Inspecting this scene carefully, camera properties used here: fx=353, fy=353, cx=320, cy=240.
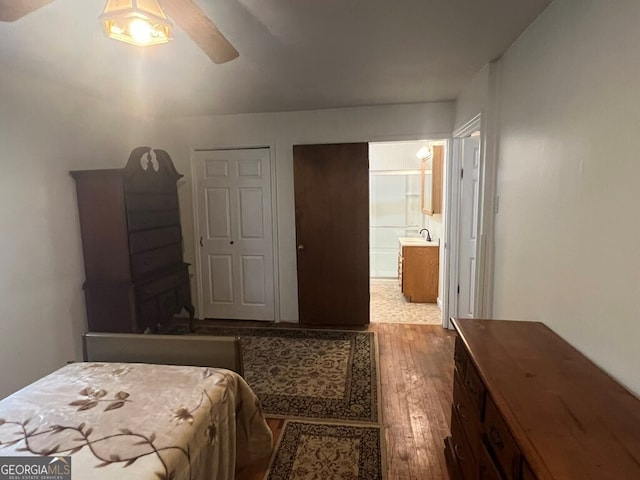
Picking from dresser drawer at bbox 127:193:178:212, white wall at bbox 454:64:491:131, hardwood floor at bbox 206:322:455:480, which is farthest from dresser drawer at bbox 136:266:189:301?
white wall at bbox 454:64:491:131

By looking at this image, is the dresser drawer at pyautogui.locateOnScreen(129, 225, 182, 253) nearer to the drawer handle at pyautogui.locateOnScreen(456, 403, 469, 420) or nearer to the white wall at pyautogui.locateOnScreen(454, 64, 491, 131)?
the drawer handle at pyautogui.locateOnScreen(456, 403, 469, 420)

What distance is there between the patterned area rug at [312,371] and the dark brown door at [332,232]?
0.29m

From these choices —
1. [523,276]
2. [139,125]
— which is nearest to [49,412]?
[523,276]

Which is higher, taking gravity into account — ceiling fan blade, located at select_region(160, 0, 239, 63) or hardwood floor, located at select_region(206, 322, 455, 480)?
ceiling fan blade, located at select_region(160, 0, 239, 63)

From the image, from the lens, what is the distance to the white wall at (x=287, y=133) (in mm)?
3453

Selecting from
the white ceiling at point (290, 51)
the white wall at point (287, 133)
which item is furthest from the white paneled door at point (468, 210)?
the white ceiling at point (290, 51)

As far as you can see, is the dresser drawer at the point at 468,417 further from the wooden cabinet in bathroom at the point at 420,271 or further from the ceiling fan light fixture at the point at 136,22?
the wooden cabinet in bathroom at the point at 420,271

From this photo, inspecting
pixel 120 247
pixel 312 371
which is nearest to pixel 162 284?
pixel 120 247

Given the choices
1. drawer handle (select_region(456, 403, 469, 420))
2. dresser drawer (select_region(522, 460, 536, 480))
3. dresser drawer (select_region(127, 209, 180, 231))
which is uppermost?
dresser drawer (select_region(127, 209, 180, 231))

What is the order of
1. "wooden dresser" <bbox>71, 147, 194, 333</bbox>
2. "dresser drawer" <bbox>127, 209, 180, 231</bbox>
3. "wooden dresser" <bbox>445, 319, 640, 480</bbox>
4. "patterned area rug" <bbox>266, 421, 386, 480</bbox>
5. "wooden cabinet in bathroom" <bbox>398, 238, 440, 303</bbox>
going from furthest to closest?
"wooden cabinet in bathroom" <bbox>398, 238, 440, 303</bbox> < "dresser drawer" <bbox>127, 209, 180, 231</bbox> < "wooden dresser" <bbox>71, 147, 194, 333</bbox> < "patterned area rug" <bbox>266, 421, 386, 480</bbox> < "wooden dresser" <bbox>445, 319, 640, 480</bbox>

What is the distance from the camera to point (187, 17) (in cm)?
137

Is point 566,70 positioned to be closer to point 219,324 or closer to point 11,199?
point 11,199

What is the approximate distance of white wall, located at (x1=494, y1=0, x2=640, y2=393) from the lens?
1.13m

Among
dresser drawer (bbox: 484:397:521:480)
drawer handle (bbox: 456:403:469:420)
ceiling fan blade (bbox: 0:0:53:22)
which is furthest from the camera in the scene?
drawer handle (bbox: 456:403:469:420)
